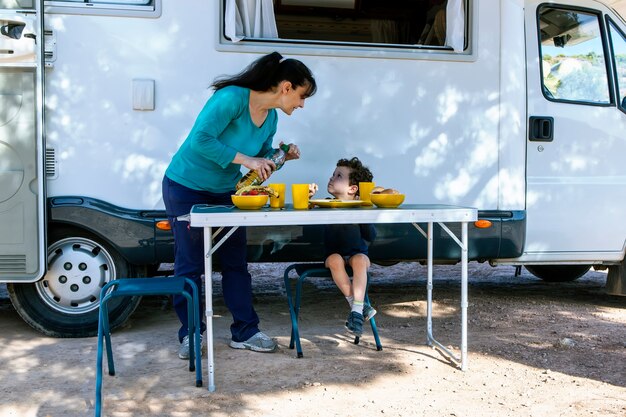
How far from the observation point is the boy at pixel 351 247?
427cm

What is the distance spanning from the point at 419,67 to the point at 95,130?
6.92 feet

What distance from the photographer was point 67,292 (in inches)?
181

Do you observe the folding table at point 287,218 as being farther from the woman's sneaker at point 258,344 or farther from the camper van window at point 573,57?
the camper van window at point 573,57

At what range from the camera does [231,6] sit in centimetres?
455

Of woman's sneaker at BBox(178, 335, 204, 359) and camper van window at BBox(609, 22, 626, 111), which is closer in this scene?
woman's sneaker at BBox(178, 335, 204, 359)

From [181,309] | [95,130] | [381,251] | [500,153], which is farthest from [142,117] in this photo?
[500,153]

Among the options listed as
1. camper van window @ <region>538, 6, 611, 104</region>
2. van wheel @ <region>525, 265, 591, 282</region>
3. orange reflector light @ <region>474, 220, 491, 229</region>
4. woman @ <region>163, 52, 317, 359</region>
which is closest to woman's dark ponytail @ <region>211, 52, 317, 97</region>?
woman @ <region>163, 52, 317, 359</region>

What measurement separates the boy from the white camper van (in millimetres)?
292

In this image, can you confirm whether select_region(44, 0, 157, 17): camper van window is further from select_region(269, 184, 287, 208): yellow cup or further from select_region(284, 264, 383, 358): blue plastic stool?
select_region(284, 264, 383, 358): blue plastic stool

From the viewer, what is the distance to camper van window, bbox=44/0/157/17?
4.42 m

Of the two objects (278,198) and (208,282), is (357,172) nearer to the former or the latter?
(278,198)

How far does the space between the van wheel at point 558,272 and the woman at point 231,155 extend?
3.31 meters

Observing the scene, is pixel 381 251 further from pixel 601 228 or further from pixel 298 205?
pixel 601 228

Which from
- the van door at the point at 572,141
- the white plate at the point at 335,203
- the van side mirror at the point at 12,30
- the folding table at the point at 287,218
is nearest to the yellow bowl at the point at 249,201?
the folding table at the point at 287,218
